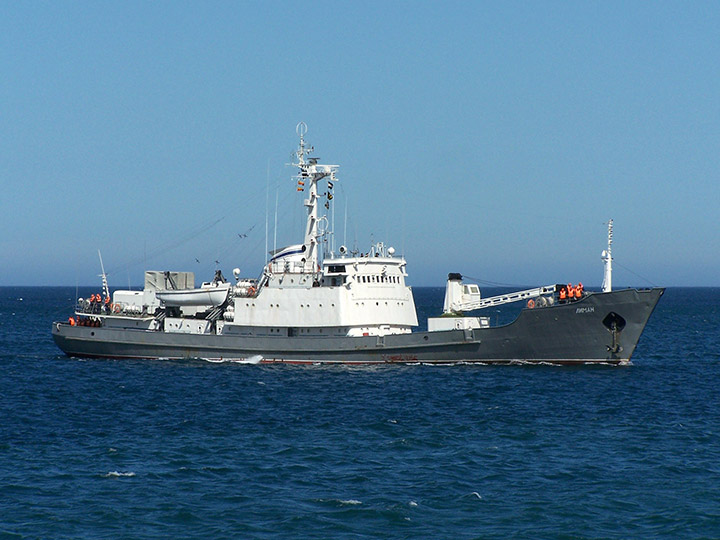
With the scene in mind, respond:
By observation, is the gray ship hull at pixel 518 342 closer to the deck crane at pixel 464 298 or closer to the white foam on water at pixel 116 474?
the deck crane at pixel 464 298

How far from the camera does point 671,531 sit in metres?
19.6

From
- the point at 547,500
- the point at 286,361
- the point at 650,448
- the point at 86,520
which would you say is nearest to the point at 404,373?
the point at 286,361

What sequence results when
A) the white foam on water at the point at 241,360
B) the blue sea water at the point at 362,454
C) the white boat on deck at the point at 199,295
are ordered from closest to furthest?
the blue sea water at the point at 362,454
the white foam on water at the point at 241,360
the white boat on deck at the point at 199,295

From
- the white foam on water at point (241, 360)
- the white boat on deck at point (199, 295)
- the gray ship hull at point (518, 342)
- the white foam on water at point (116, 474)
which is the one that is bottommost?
the white foam on water at point (116, 474)

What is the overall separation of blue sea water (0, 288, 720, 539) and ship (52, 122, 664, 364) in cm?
147

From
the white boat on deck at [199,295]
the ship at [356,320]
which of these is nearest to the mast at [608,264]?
the ship at [356,320]

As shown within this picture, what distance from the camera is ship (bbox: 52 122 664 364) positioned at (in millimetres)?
45031

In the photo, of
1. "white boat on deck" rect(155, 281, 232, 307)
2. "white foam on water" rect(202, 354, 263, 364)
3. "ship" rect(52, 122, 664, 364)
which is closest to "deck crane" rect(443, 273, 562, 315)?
"ship" rect(52, 122, 664, 364)

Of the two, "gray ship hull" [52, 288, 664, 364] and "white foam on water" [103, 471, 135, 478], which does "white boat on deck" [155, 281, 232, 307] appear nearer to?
"gray ship hull" [52, 288, 664, 364]

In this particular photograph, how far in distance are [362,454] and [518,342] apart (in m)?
20.8

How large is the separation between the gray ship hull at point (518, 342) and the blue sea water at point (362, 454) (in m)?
1.19

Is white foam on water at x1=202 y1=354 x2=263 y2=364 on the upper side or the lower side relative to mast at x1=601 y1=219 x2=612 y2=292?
lower

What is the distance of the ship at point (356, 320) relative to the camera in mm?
45031

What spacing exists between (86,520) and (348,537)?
6188mm
